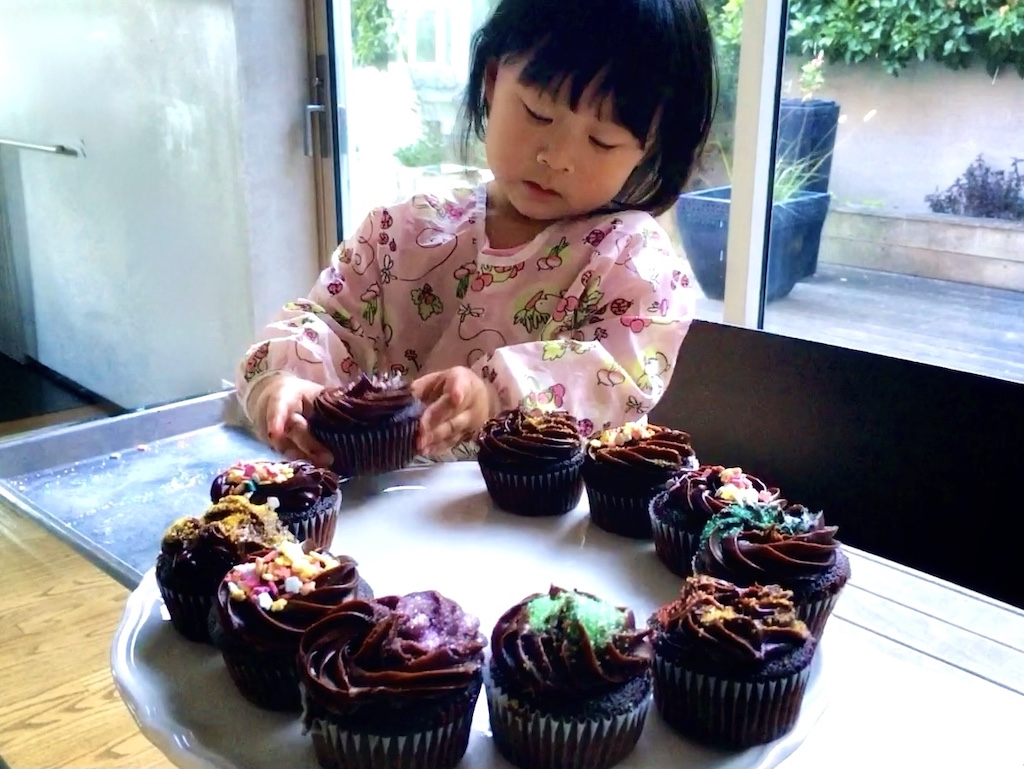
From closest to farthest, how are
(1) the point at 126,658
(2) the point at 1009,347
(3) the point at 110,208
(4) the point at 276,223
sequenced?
(1) the point at 126,658 < (2) the point at 1009,347 < (4) the point at 276,223 < (3) the point at 110,208

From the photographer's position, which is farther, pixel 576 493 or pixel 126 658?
pixel 576 493

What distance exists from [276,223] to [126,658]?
2.13 metres

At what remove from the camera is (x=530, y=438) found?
1118 millimetres

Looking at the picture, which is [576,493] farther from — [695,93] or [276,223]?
[276,223]

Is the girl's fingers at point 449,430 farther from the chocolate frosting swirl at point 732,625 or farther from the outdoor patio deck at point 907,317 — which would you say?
the outdoor patio deck at point 907,317

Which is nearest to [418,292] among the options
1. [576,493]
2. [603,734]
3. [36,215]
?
[576,493]

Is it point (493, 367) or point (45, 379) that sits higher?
point (493, 367)

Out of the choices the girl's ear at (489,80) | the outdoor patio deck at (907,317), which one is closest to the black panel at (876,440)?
the outdoor patio deck at (907,317)

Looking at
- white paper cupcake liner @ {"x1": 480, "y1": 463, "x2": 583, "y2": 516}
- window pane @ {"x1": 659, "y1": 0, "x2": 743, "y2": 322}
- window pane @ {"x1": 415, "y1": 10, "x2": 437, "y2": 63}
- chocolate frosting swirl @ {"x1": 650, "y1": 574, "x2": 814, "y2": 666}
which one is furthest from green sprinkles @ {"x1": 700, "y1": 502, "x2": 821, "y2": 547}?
window pane @ {"x1": 415, "y1": 10, "x2": 437, "y2": 63}

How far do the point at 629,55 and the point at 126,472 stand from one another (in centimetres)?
148

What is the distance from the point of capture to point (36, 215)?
3.63 metres

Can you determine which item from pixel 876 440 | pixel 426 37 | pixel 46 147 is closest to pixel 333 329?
pixel 876 440

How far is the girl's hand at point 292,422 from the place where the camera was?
1173 millimetres

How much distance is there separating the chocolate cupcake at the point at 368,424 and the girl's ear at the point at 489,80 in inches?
16.9
